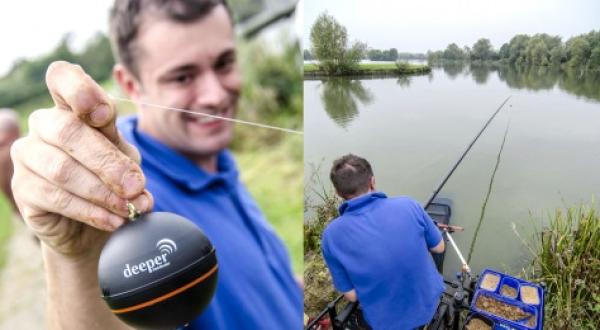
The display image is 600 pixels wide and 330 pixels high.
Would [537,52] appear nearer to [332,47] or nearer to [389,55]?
[389,55]

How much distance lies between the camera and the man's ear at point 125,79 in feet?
1.96

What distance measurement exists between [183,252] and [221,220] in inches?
13.2

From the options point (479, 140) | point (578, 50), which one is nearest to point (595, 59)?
point (578, 50)

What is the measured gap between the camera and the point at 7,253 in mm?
825

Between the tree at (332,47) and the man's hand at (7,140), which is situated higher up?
the tree at (332,47)

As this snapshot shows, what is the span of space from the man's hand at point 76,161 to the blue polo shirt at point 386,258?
892 mm

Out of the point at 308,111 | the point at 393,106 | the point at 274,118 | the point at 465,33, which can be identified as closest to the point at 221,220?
the point at 274,118

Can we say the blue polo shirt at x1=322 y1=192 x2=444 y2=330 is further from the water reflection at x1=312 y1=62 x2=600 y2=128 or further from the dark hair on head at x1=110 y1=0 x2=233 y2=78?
the dark hair on head at x1=110 y1=0 x2=233 y2=78

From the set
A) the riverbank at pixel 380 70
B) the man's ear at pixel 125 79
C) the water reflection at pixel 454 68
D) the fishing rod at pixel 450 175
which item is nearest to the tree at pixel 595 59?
the fishing rod at pixel 450 175

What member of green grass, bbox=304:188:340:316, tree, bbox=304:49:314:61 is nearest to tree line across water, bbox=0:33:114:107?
tree, bbox=304:49:314:61

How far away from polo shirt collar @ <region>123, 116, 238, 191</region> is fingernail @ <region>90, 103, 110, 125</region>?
236mm

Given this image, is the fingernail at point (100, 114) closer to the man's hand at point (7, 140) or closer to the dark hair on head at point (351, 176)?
the man's hand at point (7, 140)

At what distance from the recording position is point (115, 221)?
533 millimetres

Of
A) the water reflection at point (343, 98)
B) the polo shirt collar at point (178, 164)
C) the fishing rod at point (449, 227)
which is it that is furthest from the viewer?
the fishing rod at point (449, 227)
